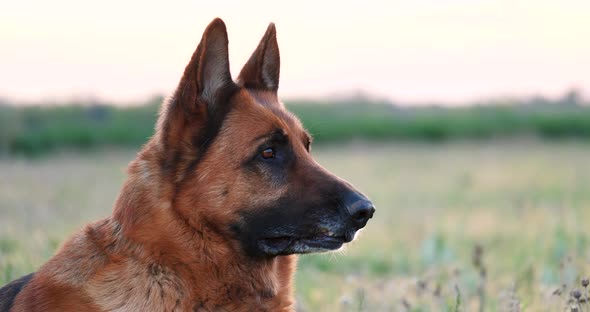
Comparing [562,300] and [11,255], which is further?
[11,255]

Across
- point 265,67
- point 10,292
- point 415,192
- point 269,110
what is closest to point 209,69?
point 269,110

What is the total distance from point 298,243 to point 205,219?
51cm

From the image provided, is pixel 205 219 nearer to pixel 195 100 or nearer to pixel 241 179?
pixel 241 179

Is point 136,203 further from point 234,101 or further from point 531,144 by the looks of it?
point 531,144

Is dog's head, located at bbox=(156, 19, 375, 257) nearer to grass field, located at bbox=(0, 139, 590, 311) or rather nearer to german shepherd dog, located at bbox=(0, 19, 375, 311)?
german shepherd dog, located at bbox=(0, 19, 375, 311)

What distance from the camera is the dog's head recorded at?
12.6ft

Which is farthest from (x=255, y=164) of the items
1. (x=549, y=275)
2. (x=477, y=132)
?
(x=477, y=132)

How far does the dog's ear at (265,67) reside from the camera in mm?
4523

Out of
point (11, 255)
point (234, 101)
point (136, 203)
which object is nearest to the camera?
point (136, 203)

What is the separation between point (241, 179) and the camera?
154 inches

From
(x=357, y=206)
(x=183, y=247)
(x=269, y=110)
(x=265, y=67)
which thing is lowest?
(x=183, y=247)

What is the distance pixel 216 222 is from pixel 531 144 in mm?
27781

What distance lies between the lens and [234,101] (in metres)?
4.14

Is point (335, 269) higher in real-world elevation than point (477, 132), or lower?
higher
